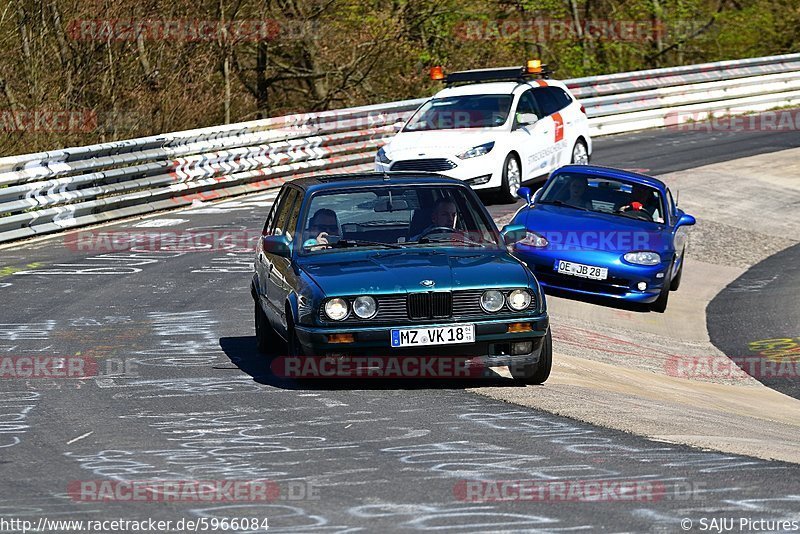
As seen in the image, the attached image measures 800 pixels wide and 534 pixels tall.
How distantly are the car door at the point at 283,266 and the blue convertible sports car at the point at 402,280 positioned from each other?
18mm

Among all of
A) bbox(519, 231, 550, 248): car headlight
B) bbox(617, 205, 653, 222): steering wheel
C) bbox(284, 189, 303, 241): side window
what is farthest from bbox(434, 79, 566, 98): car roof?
bbox(284, 189, 303, 241): side window

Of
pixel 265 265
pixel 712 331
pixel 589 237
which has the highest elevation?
pixel 265 265

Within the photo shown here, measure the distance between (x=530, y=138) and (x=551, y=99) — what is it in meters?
1.54

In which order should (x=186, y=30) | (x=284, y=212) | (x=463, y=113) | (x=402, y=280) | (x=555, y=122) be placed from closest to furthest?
(x=402, y=280) → (x=284, y=212) → (x=463, y=113) → (x=555, y=122) → (x=186, y=30)

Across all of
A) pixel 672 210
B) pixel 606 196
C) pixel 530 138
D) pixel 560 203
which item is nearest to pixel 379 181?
pixel 560 203

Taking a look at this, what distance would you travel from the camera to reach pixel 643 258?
15.4 metres

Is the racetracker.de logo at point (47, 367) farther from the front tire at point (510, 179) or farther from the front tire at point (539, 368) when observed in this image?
the front tire at point (510, 179)

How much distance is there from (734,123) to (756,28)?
10225 mm

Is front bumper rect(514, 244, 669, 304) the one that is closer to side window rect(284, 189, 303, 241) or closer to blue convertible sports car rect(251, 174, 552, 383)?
blue convertible sports car rect(251, 174, 552, 383)

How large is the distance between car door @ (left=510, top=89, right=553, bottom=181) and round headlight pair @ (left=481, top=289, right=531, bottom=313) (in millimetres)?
11306

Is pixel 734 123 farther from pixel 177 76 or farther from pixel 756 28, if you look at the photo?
pixel 177 76

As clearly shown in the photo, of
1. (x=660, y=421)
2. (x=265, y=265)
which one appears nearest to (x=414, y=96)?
(x=265, y=265)

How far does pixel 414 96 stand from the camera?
3322 cm

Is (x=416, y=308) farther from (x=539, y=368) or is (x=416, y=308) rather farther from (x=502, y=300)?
(x=539, y=368)
